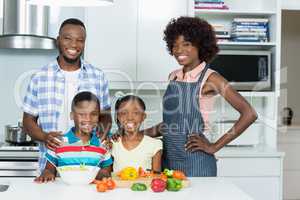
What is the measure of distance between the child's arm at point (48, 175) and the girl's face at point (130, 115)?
0.37m

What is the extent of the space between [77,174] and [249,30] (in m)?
2.10

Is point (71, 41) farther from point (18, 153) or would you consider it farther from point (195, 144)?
point (18, 153)

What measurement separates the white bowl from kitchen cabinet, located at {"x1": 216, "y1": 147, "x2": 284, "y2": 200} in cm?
164

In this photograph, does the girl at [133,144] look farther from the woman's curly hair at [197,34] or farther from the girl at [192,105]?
the woman's curly hair at [197,34]

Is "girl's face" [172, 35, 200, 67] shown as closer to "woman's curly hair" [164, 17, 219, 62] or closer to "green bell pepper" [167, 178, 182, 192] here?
"woman's curly hair" [164, 17, 219, 62]

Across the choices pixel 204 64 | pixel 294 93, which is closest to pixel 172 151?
pixel 204 64

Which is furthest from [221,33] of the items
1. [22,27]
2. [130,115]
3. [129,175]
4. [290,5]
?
[129,175]

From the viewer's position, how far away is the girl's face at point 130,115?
211cm

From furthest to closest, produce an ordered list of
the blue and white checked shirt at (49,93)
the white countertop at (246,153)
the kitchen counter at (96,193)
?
the white countertop at (246,153) < the blue and white checked shirt at (49,93) < the kitchen counter at (96,193)

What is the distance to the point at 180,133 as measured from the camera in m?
2.17

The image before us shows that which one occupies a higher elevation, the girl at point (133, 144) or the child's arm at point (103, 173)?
the girl at point (133, 144)

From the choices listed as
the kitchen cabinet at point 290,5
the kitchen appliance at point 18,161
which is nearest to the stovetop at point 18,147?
the kitchen appliance at point 18,161

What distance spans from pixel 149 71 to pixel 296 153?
5.70 feet

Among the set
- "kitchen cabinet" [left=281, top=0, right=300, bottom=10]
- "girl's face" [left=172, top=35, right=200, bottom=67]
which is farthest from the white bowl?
"kitchen cabinet" [left=281, top=0, right=300, bottom=10]
